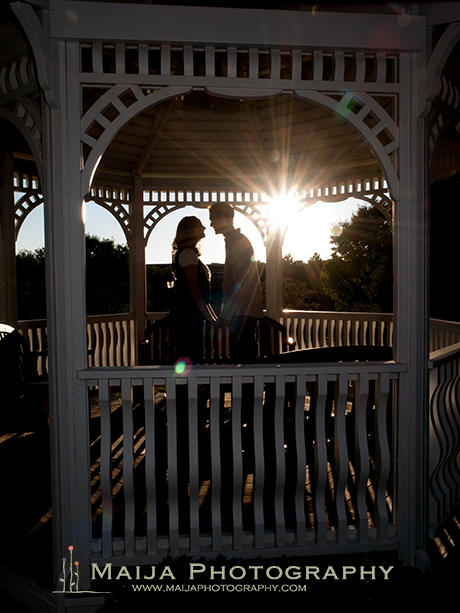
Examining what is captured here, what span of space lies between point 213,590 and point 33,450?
2.97 m

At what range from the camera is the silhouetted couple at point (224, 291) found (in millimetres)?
4062

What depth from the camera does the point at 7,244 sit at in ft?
19.1

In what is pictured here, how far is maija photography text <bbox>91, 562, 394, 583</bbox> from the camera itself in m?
2.54

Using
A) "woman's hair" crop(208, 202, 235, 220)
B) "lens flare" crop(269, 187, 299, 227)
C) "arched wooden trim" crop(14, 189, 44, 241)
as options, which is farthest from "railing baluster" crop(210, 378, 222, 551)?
"lens flare" crop(269, 187, 299, 227)

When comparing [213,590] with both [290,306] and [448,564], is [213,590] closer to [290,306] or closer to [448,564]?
[448,564]

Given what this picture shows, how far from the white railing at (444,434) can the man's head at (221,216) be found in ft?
6.65

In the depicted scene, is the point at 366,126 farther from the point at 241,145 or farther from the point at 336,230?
the point at 336,230

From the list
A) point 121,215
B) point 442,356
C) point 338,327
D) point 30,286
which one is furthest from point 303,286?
point 442,356

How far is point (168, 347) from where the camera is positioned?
519 cm

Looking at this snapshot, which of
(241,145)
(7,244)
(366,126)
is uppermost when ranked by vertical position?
(241,145)

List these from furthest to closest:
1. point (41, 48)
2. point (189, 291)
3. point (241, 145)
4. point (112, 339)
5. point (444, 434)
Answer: point (112, 339) → point (241, 145) → point (189, 291) → point (444, 434) → point (41, 48)

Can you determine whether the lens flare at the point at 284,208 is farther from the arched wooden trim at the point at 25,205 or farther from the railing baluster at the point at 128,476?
the railing baluster at the point at 128,476

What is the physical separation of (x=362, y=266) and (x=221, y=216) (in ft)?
37.6

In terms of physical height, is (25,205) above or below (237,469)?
above
